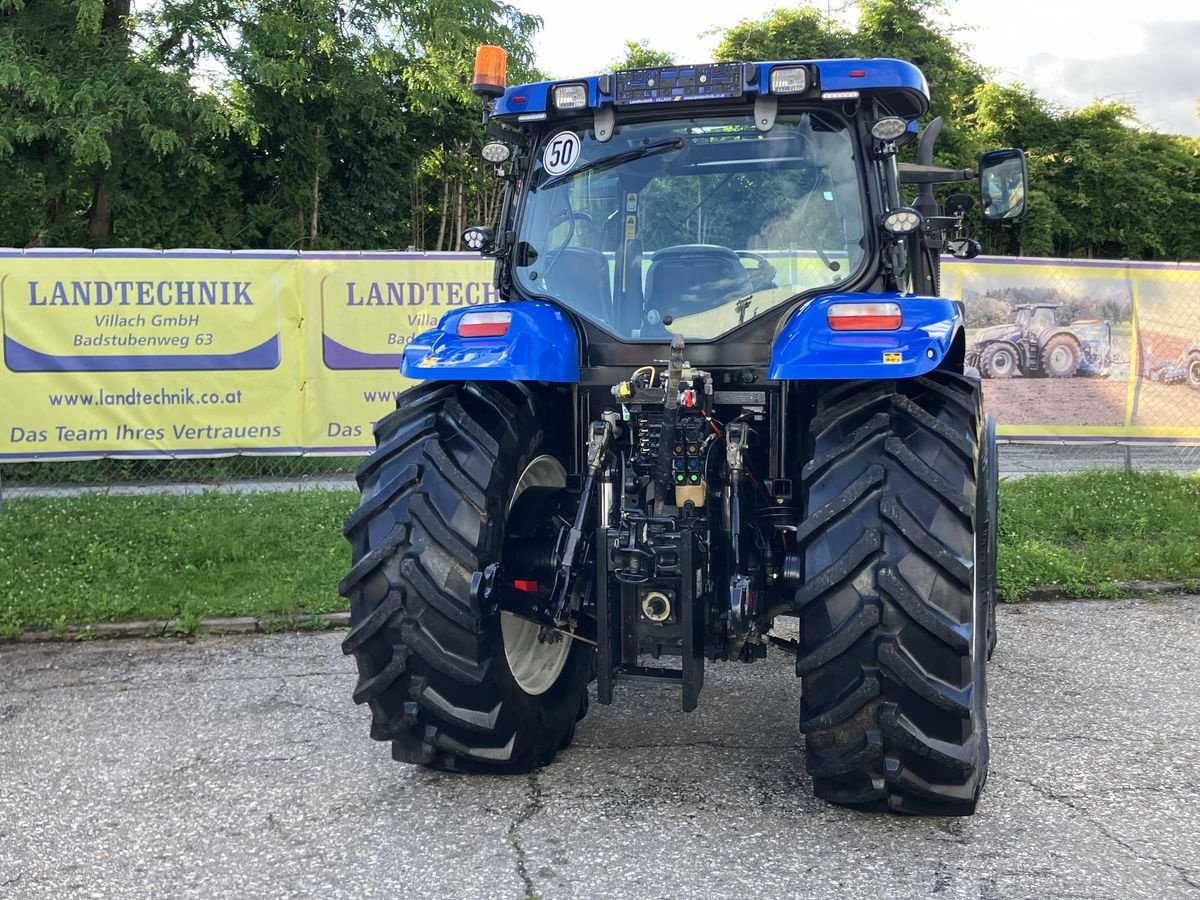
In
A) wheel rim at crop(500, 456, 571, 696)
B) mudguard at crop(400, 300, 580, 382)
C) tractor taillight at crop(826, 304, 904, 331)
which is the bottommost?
wheel rim at crop(500, 456, 571, 696)

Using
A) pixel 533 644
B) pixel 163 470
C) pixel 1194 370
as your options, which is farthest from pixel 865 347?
pixel 163 470

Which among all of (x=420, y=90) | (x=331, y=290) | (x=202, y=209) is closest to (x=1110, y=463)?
(x=331, y=290)

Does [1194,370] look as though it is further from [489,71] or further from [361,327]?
[489,71]

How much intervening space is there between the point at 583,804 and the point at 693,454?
1284mm

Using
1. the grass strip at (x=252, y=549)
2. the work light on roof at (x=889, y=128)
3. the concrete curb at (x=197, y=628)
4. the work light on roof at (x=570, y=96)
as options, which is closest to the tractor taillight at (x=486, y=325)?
the work light on roof at (x=570, y=96)

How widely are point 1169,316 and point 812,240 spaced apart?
22.9 feet

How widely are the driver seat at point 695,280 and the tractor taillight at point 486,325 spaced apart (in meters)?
0.59

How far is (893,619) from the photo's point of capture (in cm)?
335

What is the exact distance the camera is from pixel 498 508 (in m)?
3.86

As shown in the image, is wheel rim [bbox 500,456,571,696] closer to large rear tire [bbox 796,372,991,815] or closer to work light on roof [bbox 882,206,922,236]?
large rear tire [bbox 796,372,991,815]

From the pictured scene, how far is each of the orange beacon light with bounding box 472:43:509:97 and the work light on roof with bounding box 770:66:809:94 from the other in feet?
3.48

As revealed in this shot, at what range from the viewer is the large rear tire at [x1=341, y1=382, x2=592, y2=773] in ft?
12.3

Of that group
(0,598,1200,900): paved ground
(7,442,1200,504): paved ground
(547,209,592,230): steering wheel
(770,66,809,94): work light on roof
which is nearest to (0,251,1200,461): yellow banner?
(7,442,1200,504): paved ground

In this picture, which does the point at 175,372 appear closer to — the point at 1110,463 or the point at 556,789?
the point at 556,789
